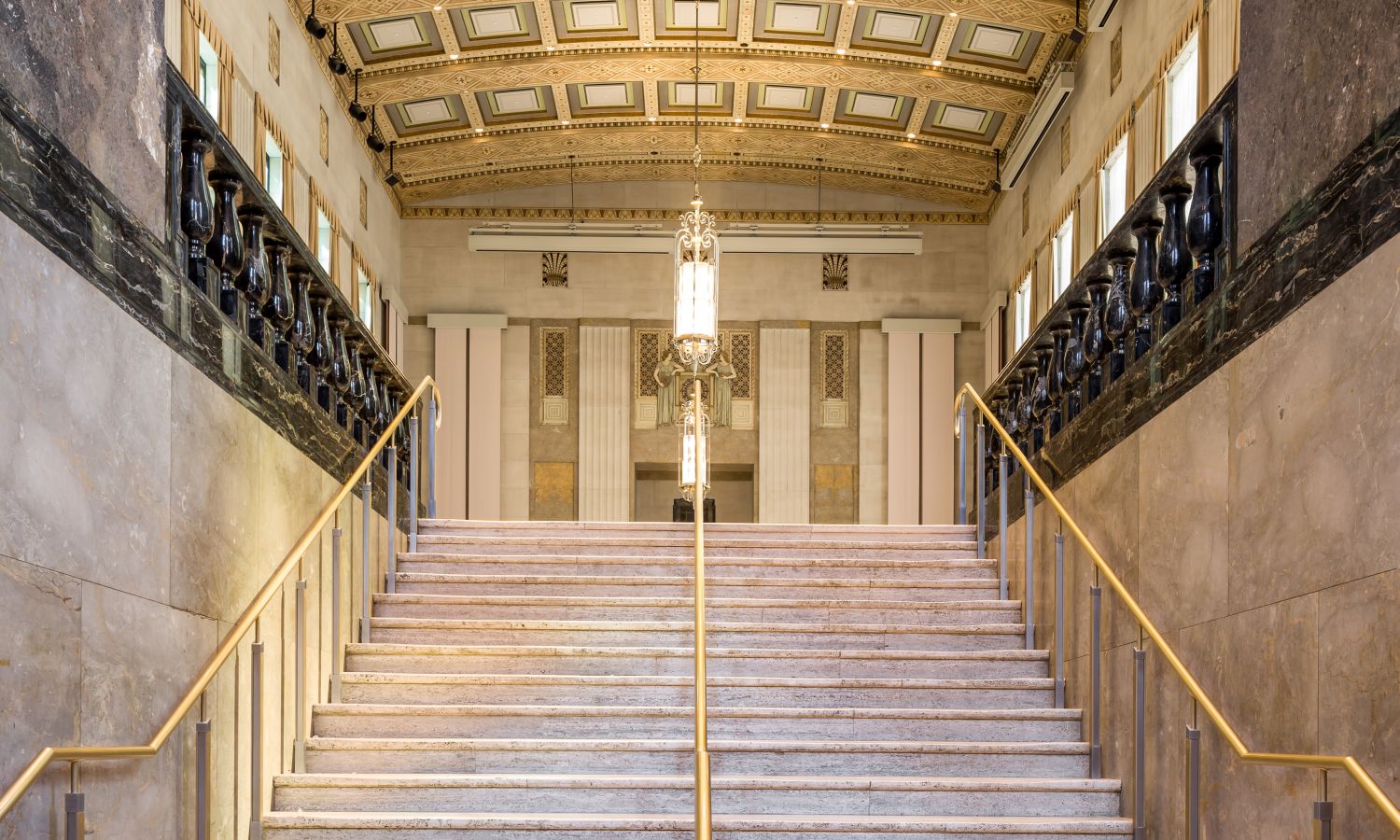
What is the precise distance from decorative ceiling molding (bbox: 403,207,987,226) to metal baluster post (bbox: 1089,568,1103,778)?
41.7 feet

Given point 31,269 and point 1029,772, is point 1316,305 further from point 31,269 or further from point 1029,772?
point 31,269

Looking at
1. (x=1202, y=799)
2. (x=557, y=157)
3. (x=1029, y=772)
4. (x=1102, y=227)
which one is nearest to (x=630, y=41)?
(x=557, y=157)

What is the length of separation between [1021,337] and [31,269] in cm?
1387

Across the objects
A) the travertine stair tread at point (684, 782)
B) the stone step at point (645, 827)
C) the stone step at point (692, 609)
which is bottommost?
the stone step at point (645, 827)

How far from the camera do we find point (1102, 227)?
43.7ft

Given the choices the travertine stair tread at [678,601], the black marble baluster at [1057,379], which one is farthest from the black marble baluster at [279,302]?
the black marble baluster at [1057,379]

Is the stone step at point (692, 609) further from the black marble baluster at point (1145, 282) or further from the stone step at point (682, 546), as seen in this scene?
the black marble baluster at point (1145, 282)

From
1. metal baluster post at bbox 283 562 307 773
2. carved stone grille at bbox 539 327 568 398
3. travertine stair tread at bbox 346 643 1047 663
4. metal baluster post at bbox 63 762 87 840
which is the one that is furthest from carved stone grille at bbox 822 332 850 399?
metal baluster post at bbox 63 762 87 840

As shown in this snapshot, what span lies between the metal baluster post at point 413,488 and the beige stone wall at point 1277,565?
4442 mm

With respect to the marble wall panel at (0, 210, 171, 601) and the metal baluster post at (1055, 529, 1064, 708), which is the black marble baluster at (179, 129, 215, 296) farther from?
the metal baluster post at (1055, 529, 1064, 708)

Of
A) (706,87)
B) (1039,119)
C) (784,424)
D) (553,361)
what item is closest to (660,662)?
(1039,119)

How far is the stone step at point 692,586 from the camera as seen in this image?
8914 millimetres

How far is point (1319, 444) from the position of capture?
4590mm

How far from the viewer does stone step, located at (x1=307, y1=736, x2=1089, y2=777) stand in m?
→ 6.77
